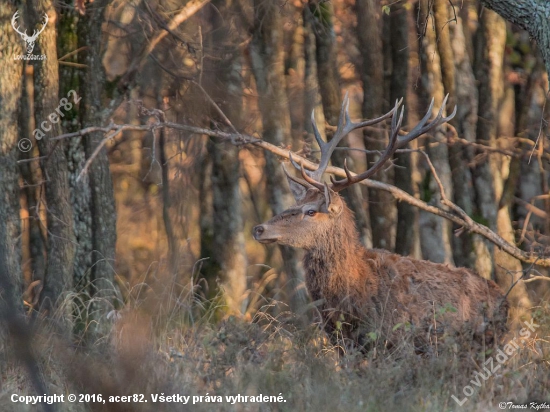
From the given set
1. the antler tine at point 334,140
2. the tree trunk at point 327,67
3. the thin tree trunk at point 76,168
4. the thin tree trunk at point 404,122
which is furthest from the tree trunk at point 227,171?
the antler tine at point 334,140

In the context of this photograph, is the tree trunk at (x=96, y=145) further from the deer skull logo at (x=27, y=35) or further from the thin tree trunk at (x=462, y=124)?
the thin tree trunk at (x=462, y=124)

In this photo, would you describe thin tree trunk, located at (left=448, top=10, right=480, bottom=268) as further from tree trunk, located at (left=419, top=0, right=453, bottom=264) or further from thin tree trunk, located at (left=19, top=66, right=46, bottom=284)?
thin tree trunk, located at (left=19, top=66, right=46, bottom=284)

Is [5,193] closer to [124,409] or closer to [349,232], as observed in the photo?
[349,232]

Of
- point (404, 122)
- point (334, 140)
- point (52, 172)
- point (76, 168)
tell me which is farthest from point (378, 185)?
point (404, 122)

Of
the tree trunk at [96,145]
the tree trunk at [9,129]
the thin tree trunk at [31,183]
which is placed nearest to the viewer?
the tree trunk at [9,129]

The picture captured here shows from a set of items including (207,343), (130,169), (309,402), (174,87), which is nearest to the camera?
(309,402)

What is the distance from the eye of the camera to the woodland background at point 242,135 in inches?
322

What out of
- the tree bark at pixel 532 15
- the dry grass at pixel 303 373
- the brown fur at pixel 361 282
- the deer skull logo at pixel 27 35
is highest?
the deer skull logo at pixel 27 35

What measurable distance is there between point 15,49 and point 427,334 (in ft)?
13.5

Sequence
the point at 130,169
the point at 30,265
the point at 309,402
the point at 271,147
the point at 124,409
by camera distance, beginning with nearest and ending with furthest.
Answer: the point at 124,409, the point at 309,402, the point at 271,147, the point at 30,265, the point at 130,169

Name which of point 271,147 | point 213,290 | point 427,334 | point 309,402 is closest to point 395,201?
point 213,290

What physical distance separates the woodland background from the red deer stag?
41cm

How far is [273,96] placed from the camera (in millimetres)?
11508

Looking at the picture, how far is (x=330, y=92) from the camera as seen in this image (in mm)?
11406
